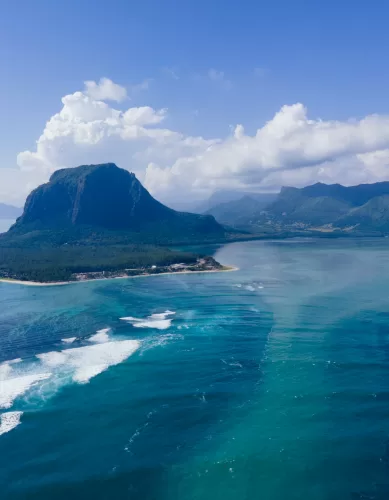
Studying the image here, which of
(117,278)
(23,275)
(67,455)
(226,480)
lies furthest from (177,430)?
(23,275)

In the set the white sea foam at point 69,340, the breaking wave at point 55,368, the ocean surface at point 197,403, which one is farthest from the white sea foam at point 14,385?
the white sea foam at point 69,340

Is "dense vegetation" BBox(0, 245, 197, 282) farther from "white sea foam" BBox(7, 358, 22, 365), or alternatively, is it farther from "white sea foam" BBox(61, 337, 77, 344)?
"white sea foam" BBox(7, 358, 22, 365)

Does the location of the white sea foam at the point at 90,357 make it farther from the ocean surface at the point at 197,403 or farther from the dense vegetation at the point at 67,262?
the dense vegetation at the point at 67,262

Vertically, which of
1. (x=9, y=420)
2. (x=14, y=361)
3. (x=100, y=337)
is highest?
(x=100, y=337)

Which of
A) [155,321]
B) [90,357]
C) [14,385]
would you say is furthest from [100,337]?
[14,385]

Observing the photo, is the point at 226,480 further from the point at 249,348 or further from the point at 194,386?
the point at 249,348

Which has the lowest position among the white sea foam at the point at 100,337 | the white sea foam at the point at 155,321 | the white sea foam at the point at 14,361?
the white sea foam at the point at 14,361

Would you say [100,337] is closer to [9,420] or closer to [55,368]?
[55,368]
